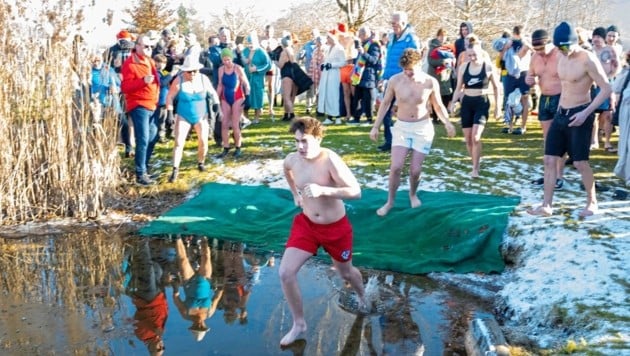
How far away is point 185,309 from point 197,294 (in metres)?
0.36

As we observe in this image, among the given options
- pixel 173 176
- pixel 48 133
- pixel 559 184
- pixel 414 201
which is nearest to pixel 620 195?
pixel 559 184

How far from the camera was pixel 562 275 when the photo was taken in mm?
5457

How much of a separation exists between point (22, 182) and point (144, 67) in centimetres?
232

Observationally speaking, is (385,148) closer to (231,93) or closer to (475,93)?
(475,93)

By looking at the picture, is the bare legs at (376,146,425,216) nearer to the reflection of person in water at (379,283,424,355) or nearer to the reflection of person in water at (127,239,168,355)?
the reflection of person in water at (379,283,424,355)

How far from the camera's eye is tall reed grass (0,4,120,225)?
7.64 meters

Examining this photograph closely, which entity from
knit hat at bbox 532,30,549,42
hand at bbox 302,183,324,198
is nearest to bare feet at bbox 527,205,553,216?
knit hat at bbox 532,30,549,42

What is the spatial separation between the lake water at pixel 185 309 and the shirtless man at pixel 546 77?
3131 millimetres

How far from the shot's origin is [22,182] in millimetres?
7852

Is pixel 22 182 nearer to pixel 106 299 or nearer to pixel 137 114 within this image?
pixel 137 114

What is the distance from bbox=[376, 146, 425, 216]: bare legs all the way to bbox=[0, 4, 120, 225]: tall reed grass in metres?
3.61

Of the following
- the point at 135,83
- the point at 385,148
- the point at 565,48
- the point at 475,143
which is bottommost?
the point at 385,148

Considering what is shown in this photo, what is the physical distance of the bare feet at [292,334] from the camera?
15.4 feet

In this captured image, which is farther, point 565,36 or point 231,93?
point 231,93
